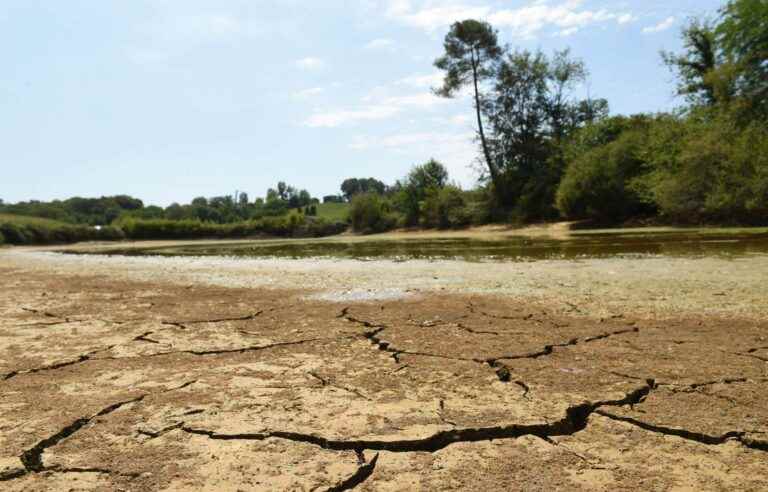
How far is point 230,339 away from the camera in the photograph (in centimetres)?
393

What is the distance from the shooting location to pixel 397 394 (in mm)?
2590

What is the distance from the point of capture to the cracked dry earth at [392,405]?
1.79 meters

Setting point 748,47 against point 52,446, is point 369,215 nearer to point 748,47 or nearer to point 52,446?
point 748,47

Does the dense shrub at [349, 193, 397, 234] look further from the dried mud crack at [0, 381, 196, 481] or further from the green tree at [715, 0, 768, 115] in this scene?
the dried mud crack at [0, 381, 196, 481]

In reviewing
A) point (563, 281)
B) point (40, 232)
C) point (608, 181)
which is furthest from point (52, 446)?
point (40, 232)

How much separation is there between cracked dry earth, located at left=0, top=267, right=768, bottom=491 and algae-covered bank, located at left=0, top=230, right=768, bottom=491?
0.4 inches

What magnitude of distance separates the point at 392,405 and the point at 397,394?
6.2 inches

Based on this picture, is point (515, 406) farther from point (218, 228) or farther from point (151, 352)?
point (218, 228)

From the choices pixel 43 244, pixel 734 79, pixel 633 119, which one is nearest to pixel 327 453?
pixel 734 79

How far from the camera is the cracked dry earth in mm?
1792

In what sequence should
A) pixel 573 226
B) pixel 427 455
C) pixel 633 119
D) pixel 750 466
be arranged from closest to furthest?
pixel 750 466 → pixel 427 455 → pixel 573 226 → pixel 633 119

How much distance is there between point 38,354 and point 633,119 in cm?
3026

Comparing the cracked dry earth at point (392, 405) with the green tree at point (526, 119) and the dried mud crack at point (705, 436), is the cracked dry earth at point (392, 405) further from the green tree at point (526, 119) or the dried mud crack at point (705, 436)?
the green tree at point (526, 119)

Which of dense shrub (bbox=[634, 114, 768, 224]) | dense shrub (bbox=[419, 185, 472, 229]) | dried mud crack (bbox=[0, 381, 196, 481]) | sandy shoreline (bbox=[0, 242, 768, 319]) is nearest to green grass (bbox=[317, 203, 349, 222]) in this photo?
dense shrub (bbox=[419, 185, 472, 229])
